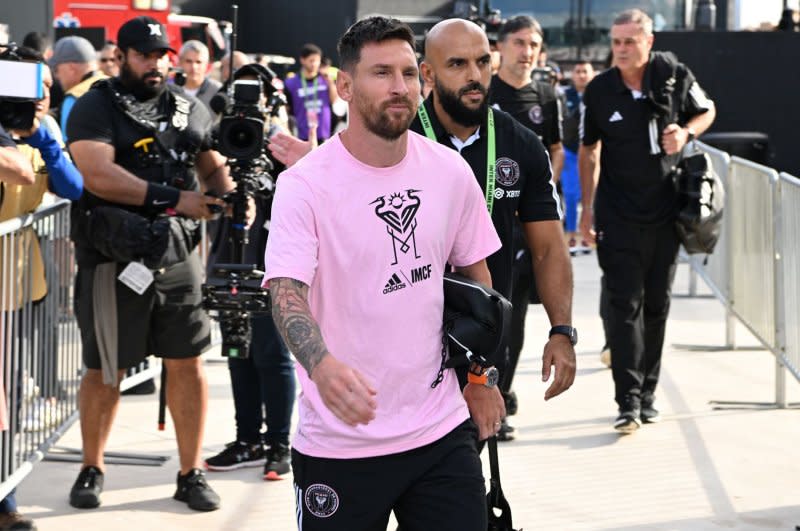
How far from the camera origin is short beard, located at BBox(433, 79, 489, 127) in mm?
4840

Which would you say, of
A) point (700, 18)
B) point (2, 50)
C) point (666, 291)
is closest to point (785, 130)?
point (700, 18)

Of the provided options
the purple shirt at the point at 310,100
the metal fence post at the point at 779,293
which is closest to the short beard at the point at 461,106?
the metal fence post at the point at 779,293

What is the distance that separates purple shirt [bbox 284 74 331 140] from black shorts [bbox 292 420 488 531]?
1491 centimetres

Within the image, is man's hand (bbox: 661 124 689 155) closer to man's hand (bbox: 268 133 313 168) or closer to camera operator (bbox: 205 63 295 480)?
camera operator (bbox: 205 63 295 480)

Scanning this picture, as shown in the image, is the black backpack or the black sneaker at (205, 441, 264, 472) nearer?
the black sneaker at (205, 441, 264, 472)

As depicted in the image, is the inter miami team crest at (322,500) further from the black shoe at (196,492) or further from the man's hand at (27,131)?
the black shoe at (196,492)

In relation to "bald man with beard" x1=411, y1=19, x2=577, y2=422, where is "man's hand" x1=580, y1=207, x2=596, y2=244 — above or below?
below

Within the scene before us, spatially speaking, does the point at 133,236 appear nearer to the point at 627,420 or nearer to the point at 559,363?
the point at 559,363

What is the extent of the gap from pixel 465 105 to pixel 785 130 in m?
A: 15.2

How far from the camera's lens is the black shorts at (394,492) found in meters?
3.80

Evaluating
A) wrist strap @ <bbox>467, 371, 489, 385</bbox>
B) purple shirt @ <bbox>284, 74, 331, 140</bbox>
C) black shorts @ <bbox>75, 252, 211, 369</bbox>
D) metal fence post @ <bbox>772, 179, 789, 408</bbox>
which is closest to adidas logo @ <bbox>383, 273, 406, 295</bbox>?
wrist strap @ <bbox>467, 371, 489, 385</bbox>

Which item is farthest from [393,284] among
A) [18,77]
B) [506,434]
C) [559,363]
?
[506,434]

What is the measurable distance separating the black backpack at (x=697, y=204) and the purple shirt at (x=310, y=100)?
10.9m

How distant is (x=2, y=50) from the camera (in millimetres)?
5648
